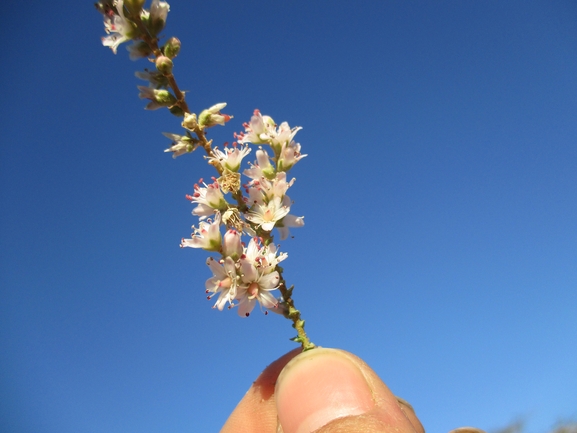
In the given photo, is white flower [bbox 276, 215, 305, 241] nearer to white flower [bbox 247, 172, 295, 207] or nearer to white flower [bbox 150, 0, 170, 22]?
white flower [bbox 247, 172, 295, 207]

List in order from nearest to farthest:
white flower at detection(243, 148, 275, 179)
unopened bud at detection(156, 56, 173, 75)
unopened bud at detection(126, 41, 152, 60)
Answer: unopened bud at detection(156, 56, 173, 75)
unopened bud at detection(126, 41, 152, 60)
white flower at detection(243, 148, 275, 179)

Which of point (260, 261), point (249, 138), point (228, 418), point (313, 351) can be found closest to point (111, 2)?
point (249, 138)

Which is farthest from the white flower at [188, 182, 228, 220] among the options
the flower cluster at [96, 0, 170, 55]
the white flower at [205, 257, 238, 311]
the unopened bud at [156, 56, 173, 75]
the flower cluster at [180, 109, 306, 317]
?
the flower cluster at [96, 0, 170, 55]

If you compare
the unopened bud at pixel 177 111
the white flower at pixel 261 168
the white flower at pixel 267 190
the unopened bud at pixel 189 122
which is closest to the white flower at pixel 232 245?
the white flower at pixel 267 190

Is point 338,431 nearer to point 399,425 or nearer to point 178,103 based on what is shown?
point 399,425

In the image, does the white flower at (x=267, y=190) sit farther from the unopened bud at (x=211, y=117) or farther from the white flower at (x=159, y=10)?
the white flower at (x=159, y=10)

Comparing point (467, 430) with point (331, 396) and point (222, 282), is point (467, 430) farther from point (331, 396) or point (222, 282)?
point (222, 282)
